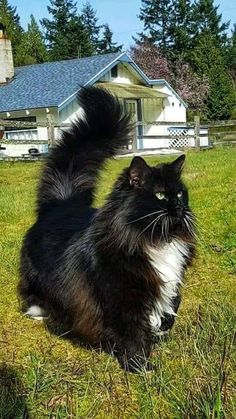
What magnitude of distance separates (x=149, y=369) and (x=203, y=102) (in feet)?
117

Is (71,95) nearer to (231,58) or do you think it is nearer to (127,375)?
(127,375)

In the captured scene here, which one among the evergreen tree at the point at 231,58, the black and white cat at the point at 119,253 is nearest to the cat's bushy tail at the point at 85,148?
the black and white cat at the point at 119,253

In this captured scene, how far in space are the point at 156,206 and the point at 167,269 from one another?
0.34 meters

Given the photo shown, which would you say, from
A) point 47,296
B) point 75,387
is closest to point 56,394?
point 75,387

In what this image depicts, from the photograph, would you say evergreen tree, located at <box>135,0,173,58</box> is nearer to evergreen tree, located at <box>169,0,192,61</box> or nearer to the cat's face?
evergreen tree, located at <box>169,0,192,61</box>

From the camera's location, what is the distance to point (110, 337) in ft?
8.39

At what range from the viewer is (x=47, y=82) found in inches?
917

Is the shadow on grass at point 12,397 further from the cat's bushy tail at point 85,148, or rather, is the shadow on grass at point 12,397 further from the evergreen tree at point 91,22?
the evergreen tree at point 91,22

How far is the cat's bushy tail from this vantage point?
3000 mm

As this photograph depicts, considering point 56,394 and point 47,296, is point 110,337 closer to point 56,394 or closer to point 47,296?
point 56,394

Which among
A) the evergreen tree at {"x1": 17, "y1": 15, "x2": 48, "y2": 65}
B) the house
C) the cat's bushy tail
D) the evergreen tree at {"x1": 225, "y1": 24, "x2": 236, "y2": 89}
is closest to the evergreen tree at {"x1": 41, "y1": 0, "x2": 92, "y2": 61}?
the evergreen tree at {"x1": 17, "y1": 15, "x2": 48, "y2": 65}

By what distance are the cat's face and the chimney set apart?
73.7 feet

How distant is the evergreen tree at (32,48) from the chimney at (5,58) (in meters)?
13.2

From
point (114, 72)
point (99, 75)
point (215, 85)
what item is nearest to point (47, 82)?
point (99, 75)
